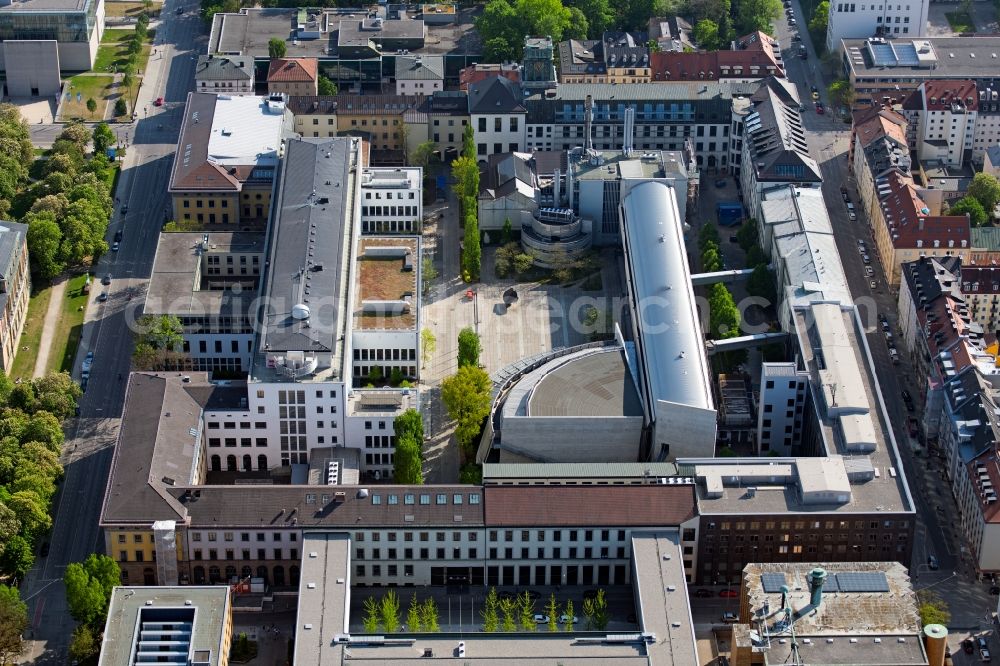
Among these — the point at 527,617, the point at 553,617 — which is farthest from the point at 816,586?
the point at 527,617

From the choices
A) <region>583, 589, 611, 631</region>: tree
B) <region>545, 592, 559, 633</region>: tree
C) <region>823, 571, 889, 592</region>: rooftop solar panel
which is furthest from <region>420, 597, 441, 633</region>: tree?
<region>823, 571, 889, 592</region>: rooftop solar panel

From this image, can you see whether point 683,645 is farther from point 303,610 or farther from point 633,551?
point 303,610

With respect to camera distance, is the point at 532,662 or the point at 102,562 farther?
the point at 102,562

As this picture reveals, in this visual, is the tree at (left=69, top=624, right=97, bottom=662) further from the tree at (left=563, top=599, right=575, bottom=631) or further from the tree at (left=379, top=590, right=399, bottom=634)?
the tree at (left=563, top=599, right=575, bottom=631)

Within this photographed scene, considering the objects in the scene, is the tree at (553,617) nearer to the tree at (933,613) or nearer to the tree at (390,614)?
the tree at (390,614)

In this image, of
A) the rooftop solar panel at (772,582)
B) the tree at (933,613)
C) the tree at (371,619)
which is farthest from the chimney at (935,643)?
the tree at (371,619)

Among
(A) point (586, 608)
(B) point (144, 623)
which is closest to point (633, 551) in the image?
(A) point (586, 608)
